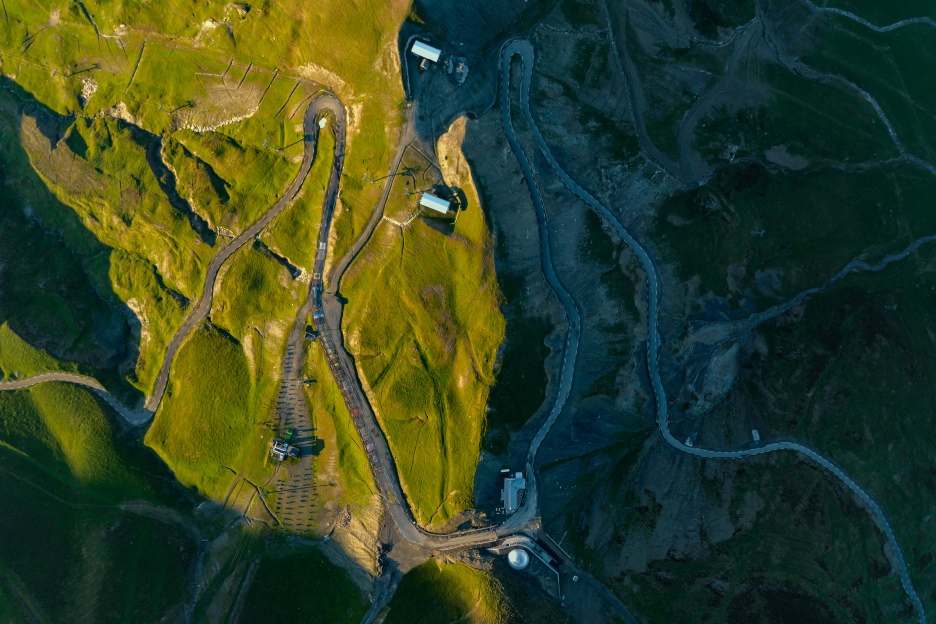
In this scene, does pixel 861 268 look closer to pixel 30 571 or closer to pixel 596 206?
pixel 596 206

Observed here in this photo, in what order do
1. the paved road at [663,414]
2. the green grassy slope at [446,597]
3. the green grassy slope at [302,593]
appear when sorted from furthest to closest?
the paved road at [663,414] < the green grassy slope at [302,593] < the green grassy slope at [446,597]

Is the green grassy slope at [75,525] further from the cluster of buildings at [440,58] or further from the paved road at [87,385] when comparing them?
the cluster of buildings at [440,58]

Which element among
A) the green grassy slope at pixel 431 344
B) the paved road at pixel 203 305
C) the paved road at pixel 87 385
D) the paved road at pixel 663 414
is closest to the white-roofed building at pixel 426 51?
the paved road at pixel 203 305

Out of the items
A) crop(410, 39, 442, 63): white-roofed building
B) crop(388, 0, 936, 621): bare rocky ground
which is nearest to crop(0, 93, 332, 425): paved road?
crop(410, 39, 442, 63): white-roofed building

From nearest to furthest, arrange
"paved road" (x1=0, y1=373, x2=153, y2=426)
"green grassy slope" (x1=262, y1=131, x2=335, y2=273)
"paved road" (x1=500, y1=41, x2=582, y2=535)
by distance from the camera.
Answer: "paved road" (x1=500, y1=41, x2=582, y2=535)
"green grassy slope" (x1=262, y1=131, x2=335, y2=273)
"paved road" (x1=0, y1=373, x2=153, y2=426)

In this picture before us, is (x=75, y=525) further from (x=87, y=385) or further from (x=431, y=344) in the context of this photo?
(x=431, y=344)

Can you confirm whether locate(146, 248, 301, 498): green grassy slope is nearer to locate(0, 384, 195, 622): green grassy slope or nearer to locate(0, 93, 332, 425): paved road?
locate(0, 93, 332, 425): paved road

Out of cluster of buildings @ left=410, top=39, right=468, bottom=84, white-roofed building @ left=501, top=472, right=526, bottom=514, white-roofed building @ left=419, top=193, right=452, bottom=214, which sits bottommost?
white-roofed building @ left=501, top=472, right=526, bottom=514
